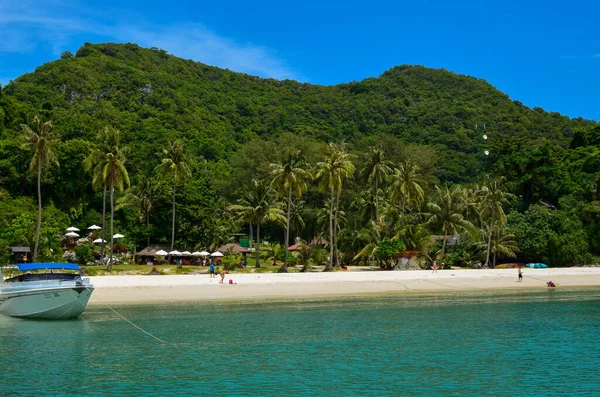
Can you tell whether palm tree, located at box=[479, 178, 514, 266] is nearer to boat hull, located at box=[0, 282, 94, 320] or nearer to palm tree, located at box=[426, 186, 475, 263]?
palm tree, located at box=[426, 186, 475, 263]

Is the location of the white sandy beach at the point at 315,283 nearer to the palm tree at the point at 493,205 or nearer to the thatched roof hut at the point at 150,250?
the palm tree at the point at 493,205

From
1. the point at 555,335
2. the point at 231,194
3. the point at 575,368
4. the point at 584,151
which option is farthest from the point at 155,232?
the point at 584,151

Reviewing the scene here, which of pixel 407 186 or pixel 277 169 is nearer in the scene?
pixel 277 169

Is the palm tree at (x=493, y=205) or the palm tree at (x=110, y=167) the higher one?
the palm tree at (x=110, y=167)

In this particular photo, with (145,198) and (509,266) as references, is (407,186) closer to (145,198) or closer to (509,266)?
(509,266)

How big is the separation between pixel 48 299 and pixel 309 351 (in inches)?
615

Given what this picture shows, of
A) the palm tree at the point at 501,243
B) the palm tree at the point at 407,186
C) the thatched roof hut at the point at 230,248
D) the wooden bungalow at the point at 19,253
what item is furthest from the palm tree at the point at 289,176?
the wooden bungalow at the point at 19,253

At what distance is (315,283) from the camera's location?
5053cm

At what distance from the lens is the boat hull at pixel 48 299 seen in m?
33.8

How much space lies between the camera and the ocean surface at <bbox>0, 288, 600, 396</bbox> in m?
20.8

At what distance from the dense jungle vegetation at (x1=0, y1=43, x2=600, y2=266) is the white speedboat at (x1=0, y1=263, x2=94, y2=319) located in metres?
19.2

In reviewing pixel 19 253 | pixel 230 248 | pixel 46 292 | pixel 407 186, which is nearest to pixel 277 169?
pixel 230 248

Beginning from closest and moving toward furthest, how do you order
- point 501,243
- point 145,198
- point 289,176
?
1. point 289,176
2. point 501,243
3. point 145,198

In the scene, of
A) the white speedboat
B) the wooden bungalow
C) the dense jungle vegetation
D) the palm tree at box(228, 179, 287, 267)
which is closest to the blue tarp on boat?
the dense jungle vegetation
